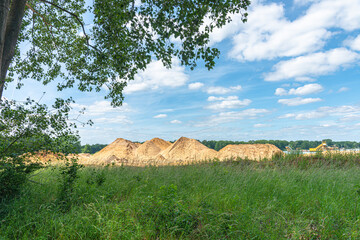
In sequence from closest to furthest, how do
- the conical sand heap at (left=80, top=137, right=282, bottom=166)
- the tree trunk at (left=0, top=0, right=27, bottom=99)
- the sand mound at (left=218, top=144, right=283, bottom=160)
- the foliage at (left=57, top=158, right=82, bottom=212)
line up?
the foliage at (left=57, top=158, right=82, bottom=212), the tree trunk at (left=0, top=0, right=27, bottom=99), the sand mound at (left=218, top=144, right=283, bottom=160), the conical sand heap at (left=80, top=137, right=282, bottom=166)

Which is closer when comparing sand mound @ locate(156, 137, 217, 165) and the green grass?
the green grass

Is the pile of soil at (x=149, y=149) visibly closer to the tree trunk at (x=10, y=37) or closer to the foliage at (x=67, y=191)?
the foliage at (x=67, y=191)

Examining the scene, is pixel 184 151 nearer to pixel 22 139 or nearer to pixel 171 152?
pixel 171 152

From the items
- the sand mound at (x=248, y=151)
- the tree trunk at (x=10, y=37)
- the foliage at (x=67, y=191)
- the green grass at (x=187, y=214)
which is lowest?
the green grass at (x=187, y=214)

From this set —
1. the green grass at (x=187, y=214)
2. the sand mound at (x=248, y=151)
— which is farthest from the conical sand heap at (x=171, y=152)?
the green grass at (x=187, y=214)

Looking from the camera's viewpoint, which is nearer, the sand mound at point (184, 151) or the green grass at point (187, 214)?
the green grass at point (187, 214)

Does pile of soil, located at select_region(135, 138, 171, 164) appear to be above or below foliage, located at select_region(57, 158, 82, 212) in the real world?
above

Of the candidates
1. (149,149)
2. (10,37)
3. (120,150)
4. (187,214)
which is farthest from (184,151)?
(187,214)

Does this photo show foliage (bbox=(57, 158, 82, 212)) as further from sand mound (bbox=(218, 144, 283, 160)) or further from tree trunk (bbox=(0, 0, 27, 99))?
sand mound (bbox=(218, 144, 283, 160))

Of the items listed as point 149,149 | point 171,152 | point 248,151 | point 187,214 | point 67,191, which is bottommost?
point 187,214

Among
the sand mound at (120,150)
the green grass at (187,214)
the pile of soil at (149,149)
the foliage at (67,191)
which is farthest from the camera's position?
the sand mound at (120,150)

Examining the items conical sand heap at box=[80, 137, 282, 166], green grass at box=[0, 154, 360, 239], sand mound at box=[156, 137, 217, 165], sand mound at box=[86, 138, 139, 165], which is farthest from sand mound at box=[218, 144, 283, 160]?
green grass at box=[0, 154, 360, 239]

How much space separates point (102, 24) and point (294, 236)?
7.83m

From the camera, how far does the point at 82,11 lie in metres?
11.3
